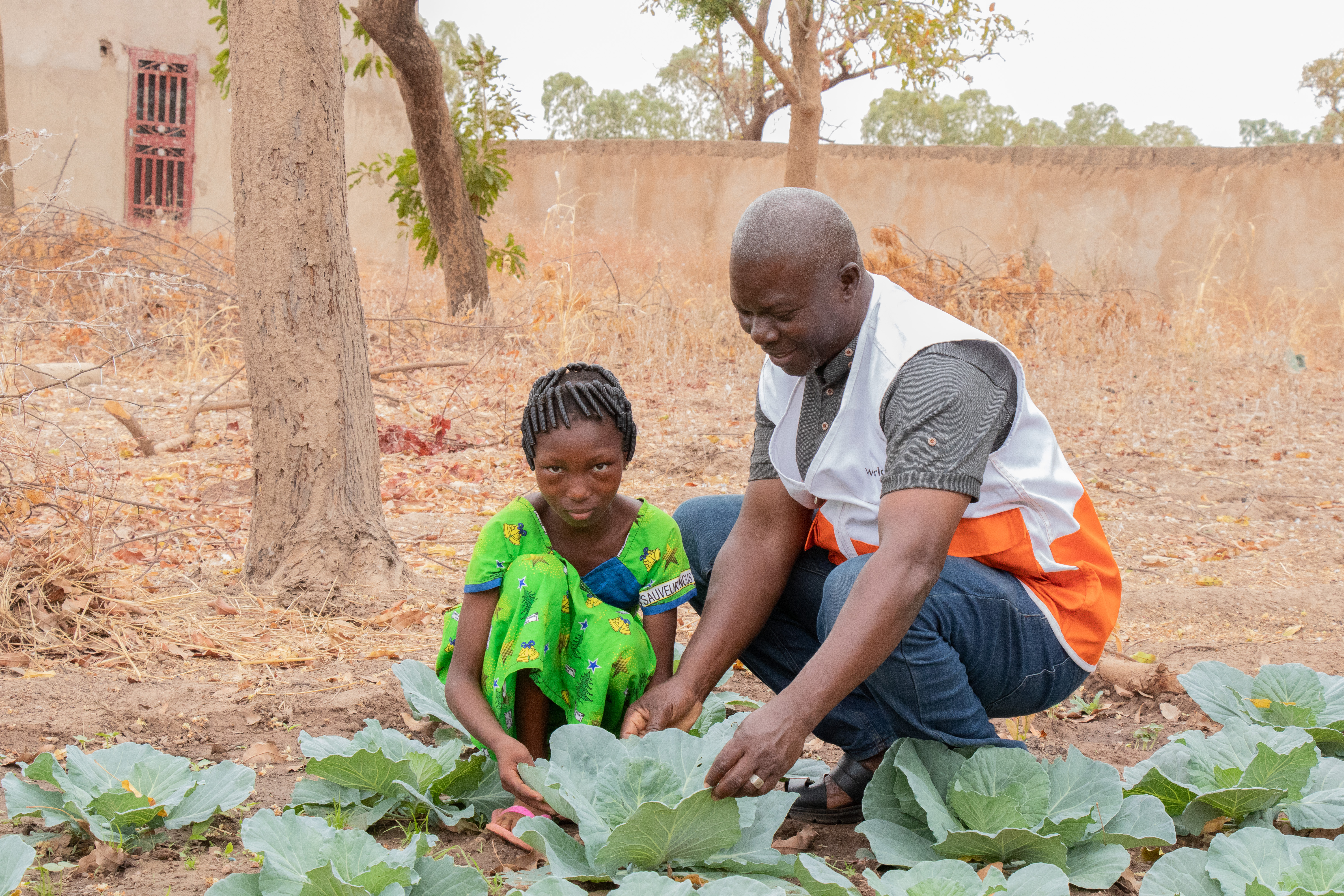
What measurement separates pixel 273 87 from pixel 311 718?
1786 millimetres

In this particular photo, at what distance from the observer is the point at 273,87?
9.84ft

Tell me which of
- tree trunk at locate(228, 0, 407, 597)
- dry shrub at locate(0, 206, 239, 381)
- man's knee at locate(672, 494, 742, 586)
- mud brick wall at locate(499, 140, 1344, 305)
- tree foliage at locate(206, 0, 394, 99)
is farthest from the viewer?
mud brick wall at locate(499, 140, 1344, 305)

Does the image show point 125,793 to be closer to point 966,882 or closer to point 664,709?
point 664,709

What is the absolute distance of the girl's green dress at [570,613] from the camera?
6.08ft

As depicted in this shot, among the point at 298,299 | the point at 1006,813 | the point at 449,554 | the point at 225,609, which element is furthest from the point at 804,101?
the point at 1006,813

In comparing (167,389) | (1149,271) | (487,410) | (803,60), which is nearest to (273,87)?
(487,410)

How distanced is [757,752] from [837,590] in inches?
15.3

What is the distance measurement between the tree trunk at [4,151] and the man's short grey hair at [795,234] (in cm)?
823

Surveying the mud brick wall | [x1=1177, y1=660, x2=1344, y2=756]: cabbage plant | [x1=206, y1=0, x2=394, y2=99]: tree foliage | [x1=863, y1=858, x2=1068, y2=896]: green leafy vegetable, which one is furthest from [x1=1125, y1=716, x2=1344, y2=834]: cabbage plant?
the mud brick wall

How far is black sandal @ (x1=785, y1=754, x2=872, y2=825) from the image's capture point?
2.08 m

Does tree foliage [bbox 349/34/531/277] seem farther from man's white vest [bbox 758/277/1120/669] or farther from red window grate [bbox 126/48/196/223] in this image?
man's white vest [bbox 758/277/1120/669]

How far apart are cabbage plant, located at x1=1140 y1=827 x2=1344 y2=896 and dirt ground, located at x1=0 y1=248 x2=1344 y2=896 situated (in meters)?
0.20

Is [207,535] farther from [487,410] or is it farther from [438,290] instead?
[438,290]

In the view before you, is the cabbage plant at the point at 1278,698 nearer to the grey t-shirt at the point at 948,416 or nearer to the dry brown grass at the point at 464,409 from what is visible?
the grey t-shirt at the point at 948,416
